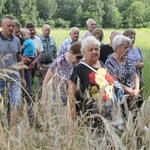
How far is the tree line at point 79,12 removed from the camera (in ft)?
274

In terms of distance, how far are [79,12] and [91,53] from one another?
90824 millimetres

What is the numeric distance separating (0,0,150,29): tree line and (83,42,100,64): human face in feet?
244

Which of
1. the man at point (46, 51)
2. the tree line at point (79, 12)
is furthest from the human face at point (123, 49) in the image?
the tree line at point (79, 12)

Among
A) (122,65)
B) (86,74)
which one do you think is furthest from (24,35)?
(86,74)

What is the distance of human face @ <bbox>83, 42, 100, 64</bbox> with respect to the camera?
13.4 ft

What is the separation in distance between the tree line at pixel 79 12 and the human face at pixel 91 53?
244ft

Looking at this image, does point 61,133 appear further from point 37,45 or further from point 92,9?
point 92,9

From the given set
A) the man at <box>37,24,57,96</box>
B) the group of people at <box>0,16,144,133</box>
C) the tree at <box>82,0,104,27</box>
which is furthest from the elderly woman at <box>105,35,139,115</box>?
the tree at <box>82,0,104,27</box>

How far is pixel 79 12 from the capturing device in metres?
93.9

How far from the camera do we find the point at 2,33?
18.5ft

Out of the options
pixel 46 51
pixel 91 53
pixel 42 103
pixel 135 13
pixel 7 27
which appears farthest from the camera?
pixel 135 13

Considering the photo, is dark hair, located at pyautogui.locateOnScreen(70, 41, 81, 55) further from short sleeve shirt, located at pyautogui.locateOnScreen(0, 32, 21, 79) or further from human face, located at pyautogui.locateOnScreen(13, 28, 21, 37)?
human face, located at pyautogui.locateOnScreen(13, 28, 21, 37)

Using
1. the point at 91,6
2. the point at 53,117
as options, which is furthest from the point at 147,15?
the point at 53,117

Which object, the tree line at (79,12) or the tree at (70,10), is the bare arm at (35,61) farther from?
the tree at (70,10)
